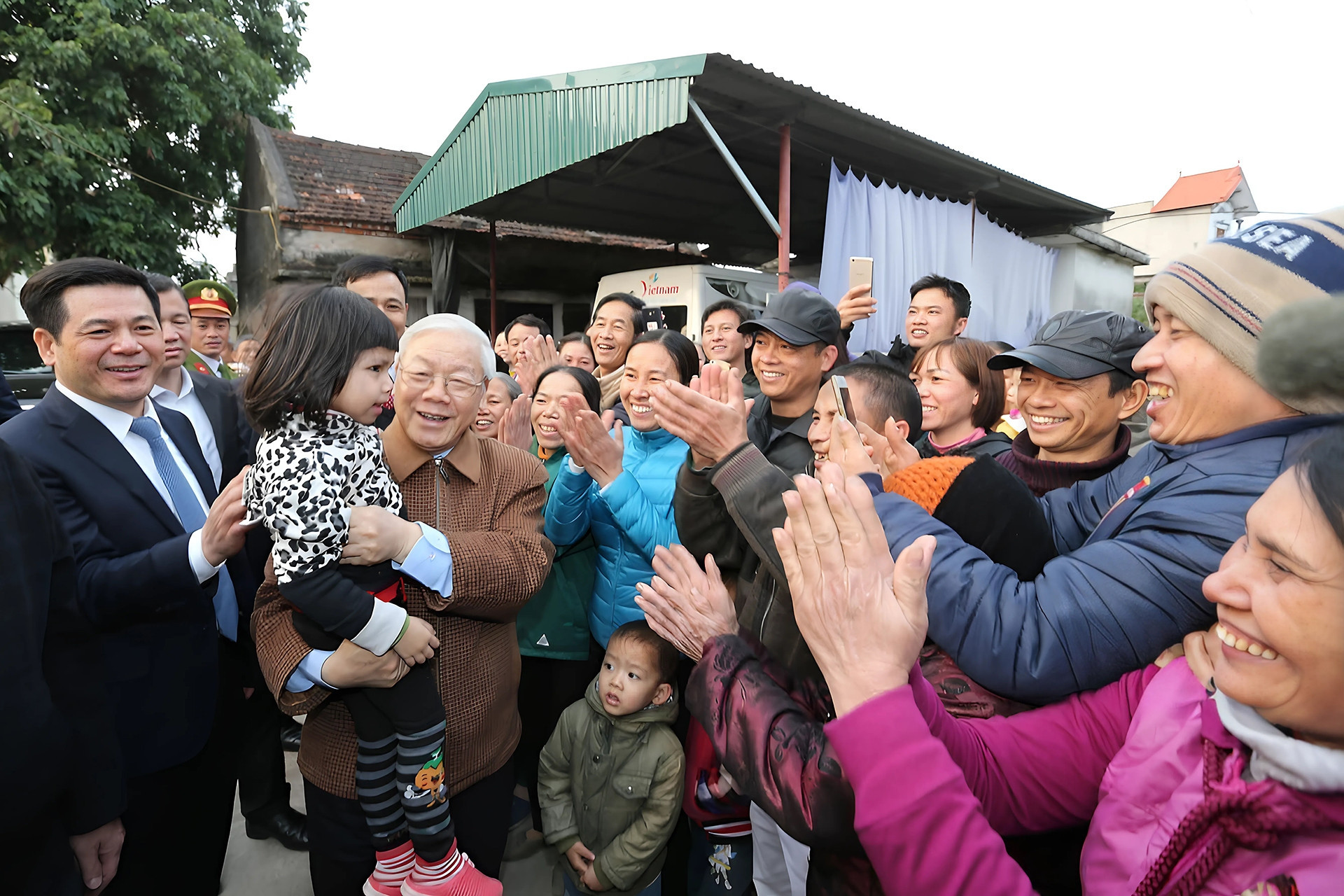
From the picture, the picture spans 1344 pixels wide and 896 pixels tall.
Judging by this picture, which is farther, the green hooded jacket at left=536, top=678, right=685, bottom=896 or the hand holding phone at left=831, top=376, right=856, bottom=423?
the green hooded jacket at left=536, top=678, right=685, bottom=896

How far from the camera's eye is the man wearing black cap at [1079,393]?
166cm

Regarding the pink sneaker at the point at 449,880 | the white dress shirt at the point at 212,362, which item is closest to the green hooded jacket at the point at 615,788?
the pink sneaker at the point at 449,880

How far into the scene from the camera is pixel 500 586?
1.68m

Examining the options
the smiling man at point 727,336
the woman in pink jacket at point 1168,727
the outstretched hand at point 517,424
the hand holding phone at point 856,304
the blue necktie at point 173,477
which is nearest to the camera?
the woman in pink jacket at point 1168,727

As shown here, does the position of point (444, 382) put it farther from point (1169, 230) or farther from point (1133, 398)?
point (1169, 230)

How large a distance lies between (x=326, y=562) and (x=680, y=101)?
4.53 meters

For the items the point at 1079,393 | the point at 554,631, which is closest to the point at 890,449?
the point at 1079,393

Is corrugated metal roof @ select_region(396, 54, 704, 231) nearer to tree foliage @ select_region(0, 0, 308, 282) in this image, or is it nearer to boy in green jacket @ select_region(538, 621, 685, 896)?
boy in green jacket @ select_region(538, 621, 685, 896)

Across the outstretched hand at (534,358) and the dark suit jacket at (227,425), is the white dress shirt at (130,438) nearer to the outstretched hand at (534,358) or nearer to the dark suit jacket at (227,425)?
the dark suit jacket at (227,425)

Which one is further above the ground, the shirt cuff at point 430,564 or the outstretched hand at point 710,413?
the outstretched hand at point 710,413

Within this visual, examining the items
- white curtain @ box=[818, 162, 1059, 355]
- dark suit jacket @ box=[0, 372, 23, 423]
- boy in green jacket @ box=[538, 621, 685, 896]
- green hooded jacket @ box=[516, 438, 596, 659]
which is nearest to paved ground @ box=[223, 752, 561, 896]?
boy in green jacket @ box=[538, 621, 685, 896]

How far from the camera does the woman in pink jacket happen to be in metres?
0.72

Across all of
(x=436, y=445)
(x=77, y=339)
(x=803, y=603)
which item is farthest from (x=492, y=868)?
(x=77, y=339)

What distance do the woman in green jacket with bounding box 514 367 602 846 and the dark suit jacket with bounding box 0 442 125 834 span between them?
1165 mm
